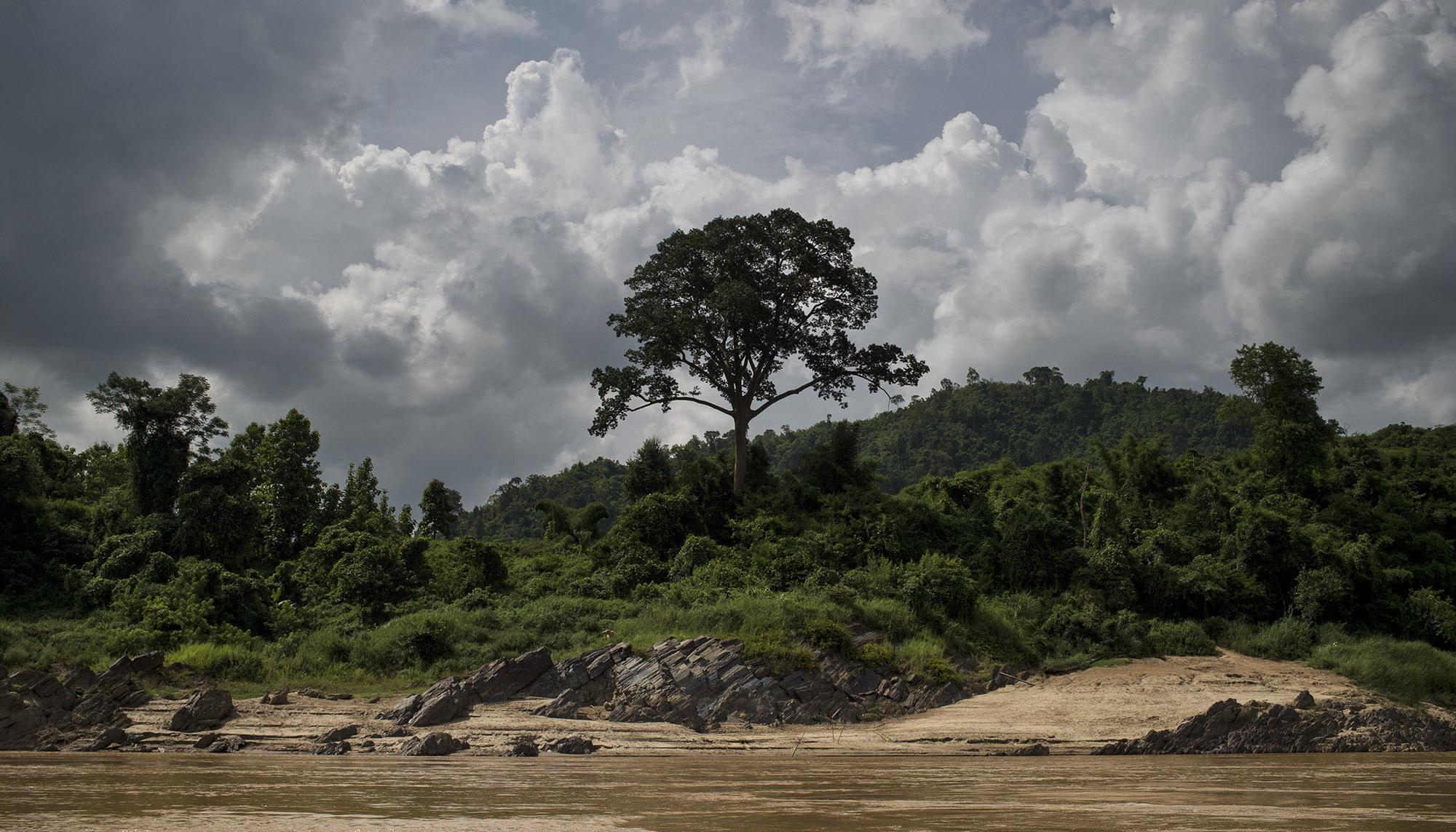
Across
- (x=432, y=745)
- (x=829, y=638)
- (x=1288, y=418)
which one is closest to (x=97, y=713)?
(x=432, y=745)

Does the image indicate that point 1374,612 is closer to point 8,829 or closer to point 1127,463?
point 1127,463

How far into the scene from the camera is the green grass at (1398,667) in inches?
989

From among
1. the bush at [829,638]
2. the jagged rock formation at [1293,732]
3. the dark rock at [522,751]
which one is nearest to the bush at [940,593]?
the bush at [829,638]

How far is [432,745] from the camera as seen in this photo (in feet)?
61.7

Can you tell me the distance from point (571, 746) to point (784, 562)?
1344 cm

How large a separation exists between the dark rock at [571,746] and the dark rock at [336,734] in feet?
13.6

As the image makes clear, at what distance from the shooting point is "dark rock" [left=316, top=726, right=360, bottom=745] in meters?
19.6

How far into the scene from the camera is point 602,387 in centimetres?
3878

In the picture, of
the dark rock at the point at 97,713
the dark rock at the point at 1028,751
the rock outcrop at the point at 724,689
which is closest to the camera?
the dark rock at the point at 1028,751

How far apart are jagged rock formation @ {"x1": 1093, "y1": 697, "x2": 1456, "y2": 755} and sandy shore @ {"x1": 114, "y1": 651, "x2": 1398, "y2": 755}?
82cm

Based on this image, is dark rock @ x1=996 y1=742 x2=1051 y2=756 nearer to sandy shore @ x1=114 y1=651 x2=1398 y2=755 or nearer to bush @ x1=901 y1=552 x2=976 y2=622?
sandy shore @ x1=114 y1=651 x2=1398 y2=755

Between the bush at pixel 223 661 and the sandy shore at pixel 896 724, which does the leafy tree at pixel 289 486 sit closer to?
the bush at pixel 223 661

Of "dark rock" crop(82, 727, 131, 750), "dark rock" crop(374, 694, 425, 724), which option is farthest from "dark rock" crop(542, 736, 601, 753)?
"dark rock" crop(82, 727, 131, 750)

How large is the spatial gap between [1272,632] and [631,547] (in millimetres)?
21319
